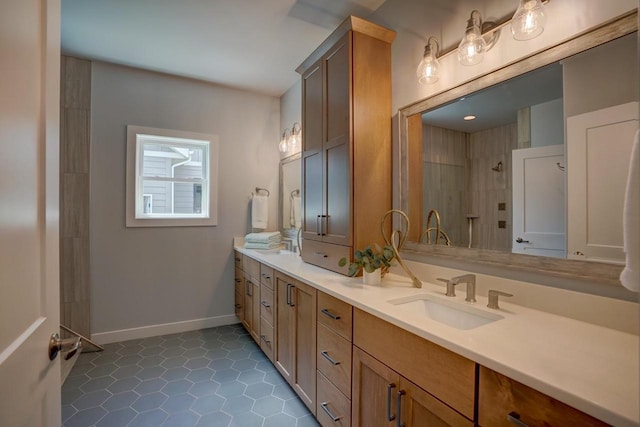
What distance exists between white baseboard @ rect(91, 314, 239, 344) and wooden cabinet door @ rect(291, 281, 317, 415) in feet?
5.49

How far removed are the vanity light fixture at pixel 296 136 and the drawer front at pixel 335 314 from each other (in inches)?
73.3

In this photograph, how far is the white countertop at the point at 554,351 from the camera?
67 cm

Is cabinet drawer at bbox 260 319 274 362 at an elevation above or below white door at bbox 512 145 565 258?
below

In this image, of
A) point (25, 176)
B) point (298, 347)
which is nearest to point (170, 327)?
point (298, 347)

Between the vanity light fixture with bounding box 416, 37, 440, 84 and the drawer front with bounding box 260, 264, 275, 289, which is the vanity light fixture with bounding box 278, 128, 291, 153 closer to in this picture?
the drawer front with bounding box 260, 264, 275, 289

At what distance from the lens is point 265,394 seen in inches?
84.0

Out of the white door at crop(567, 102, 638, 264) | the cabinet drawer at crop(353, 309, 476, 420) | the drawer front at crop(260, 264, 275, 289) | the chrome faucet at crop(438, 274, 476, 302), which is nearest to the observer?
the cabinet drawer at crop(353, 309, 476, 420)

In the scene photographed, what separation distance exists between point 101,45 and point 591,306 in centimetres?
372

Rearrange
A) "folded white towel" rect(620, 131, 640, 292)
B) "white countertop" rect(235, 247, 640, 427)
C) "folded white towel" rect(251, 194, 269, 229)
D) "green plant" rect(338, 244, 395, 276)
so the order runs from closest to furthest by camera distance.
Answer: "folded white towel" rect(620, 131, 640, 292) → "white countertop" rect(235, 247, 640, 427) → "green plant" rect(338, 244, 395, 276) → "folded white towel" rect(251, 194, 269, 229)

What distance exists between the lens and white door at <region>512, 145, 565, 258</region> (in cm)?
120

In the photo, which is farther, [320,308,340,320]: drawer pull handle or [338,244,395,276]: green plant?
[338,244,395,276]: green plant

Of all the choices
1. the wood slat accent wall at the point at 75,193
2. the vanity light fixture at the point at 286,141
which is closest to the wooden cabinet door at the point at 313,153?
the vanity light fixture at the point at 286,141

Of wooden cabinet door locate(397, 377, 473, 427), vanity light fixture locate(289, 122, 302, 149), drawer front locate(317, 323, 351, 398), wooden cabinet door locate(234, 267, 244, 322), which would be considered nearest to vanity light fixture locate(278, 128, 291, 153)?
vanity light fixture locate(289, 122, 302, 149)

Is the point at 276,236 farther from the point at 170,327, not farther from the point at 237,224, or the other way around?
the point at 170,327
